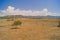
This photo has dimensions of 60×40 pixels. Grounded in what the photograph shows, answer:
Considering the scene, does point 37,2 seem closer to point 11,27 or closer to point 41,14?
point 41,14

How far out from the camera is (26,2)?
344 cm

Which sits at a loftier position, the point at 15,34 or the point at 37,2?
the point at 37,2

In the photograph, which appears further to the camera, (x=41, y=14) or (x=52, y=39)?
(x=41, y=14)

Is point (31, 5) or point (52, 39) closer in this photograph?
point (52, 39)

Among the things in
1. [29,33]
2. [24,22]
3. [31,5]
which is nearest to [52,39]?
[29,33]

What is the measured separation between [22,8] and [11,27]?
591mm

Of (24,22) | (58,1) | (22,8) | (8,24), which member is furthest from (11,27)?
(58,1)

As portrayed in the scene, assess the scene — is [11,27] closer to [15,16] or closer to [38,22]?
[15,16]

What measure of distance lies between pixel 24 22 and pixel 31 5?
0.50 meters

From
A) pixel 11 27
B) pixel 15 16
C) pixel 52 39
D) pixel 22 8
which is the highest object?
pixel 22 8

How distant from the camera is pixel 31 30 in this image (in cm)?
326

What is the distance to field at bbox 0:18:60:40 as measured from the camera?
A: 10.4 ft

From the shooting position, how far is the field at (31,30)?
316cm

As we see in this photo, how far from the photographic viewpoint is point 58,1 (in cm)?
339
